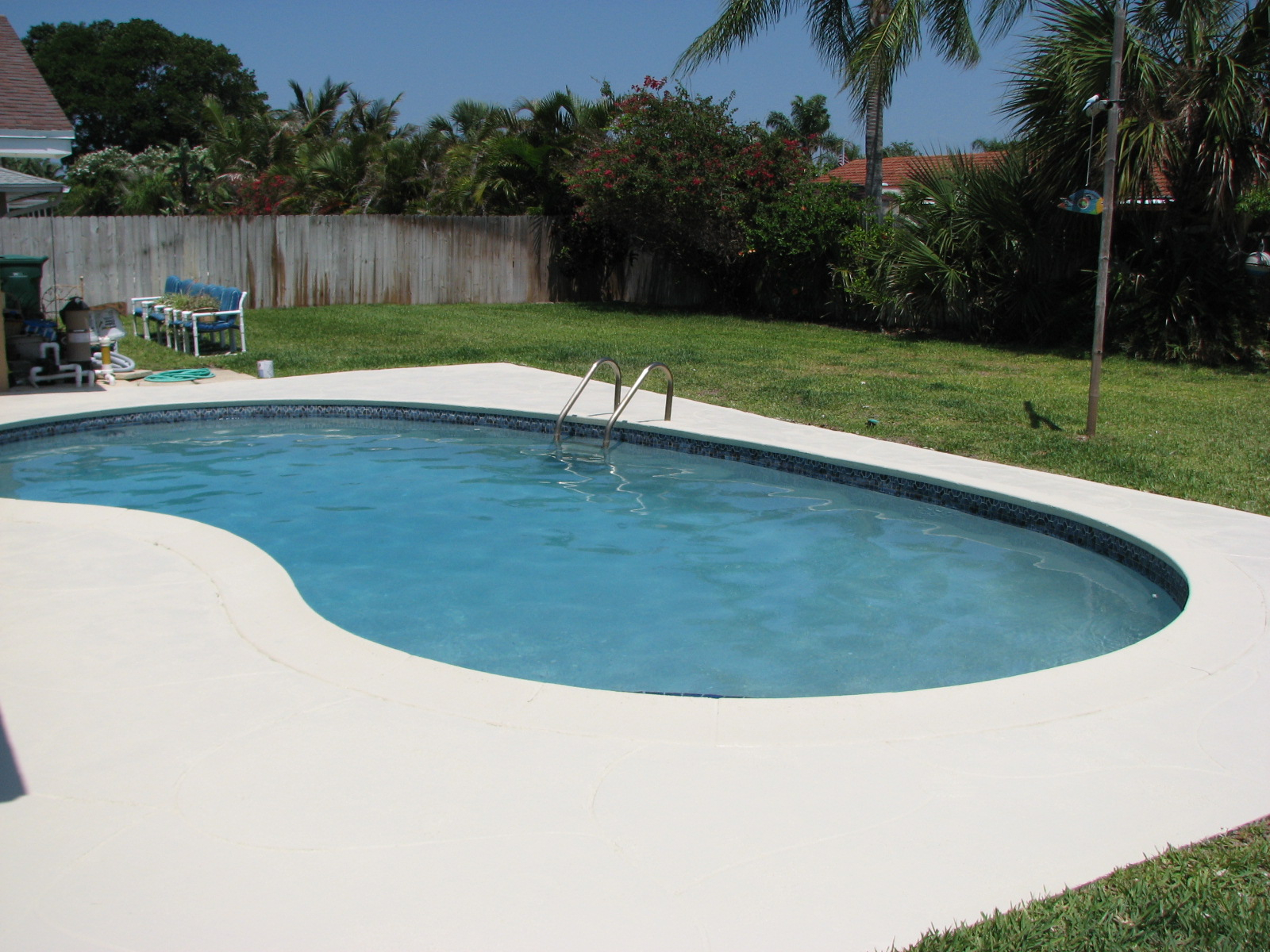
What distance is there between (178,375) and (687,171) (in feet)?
35.3

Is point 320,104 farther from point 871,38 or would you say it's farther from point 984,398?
point 984,398

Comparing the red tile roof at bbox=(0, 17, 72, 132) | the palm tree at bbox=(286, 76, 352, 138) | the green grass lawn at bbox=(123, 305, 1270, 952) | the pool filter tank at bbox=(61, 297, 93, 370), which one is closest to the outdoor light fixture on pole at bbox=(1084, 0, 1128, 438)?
the green grass lawn at bbox=(123, 305, 1270, 952)

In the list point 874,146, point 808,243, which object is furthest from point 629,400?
point 874,146

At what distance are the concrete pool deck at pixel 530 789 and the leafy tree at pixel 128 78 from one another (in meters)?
59.1

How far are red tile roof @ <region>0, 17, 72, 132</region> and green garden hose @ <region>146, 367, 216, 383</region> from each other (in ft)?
9.04

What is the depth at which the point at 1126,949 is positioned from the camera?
2400 millimetres

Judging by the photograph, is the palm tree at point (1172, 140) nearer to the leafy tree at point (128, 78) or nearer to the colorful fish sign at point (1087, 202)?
the colorful fish sign at point (1087, 202)

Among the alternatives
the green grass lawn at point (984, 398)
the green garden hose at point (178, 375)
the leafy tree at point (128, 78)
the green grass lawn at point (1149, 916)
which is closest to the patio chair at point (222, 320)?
the green grass lawn at point (984, 398)

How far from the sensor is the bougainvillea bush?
19.4 m

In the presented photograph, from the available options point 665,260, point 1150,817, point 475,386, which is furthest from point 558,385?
point 665,260

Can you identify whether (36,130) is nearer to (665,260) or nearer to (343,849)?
(343,849)

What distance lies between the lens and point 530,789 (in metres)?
3.17

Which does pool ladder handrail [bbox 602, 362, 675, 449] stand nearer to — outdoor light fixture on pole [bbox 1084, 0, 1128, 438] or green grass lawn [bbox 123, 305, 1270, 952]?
green grass lawn [bbox 123, 305, 1270, 952]

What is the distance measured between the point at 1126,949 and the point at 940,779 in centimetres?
89
